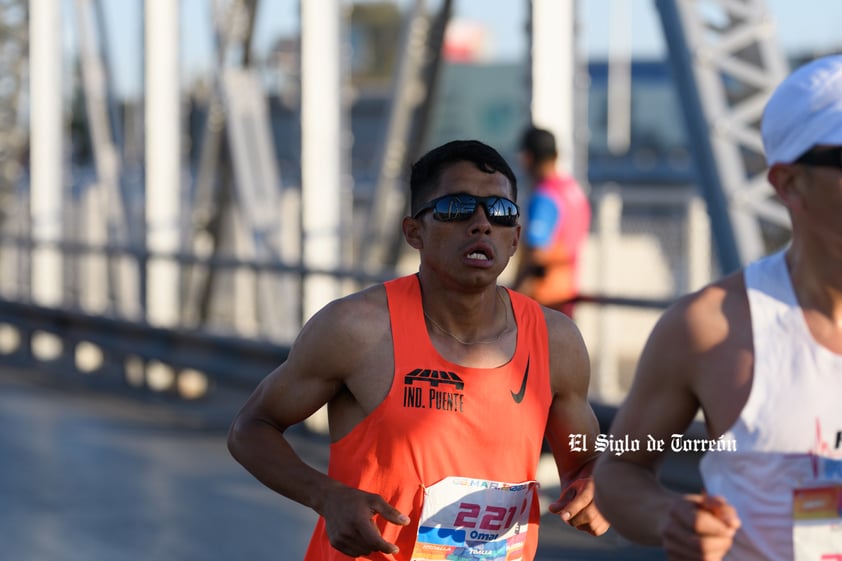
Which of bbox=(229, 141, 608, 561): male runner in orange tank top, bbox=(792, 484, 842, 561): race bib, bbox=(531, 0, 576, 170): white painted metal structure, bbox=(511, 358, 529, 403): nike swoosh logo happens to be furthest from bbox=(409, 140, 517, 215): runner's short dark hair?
bbox=(531, 0, 576, 170): white painted metal structure

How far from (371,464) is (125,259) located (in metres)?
13.0

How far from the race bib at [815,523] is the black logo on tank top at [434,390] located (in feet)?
3.30

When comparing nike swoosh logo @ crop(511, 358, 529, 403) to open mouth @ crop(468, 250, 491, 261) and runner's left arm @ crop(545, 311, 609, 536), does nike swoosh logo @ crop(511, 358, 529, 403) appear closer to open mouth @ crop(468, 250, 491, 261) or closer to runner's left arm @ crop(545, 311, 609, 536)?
runner's left arm @ crop(545, 311, 609, 536)

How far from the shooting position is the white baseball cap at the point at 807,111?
258 centimetres

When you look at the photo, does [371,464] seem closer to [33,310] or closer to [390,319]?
[390,319]

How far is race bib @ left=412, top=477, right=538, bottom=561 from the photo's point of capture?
11.5 feet

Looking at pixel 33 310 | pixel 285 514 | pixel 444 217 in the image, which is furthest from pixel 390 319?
pixel 33 310

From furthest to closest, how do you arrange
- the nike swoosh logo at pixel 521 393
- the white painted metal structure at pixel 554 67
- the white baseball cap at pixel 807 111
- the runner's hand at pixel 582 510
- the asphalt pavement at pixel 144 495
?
the white painted metal structure at pixel 554 67
the asphalt pavement at pixel 144 495
the nike swoosh logo at pixel 521 393
the runner's hand at pixel 582 510
the white baseball cap at pixel 807 111

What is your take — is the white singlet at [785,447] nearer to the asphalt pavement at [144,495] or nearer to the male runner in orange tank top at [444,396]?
the male runner in orange tank top at [444,396]

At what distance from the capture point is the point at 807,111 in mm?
2605

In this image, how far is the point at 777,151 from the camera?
2.67m

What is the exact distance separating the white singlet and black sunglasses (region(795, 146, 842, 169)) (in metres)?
0.21

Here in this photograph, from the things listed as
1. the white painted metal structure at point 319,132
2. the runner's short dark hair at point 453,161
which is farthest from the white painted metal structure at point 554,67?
the runner's short dark hair at point 453,161

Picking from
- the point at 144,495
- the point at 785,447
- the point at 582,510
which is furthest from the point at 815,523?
the point at 144,495
